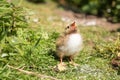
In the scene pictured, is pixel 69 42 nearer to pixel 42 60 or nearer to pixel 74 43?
pixel 74 43

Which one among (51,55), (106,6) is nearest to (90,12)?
(106,6)

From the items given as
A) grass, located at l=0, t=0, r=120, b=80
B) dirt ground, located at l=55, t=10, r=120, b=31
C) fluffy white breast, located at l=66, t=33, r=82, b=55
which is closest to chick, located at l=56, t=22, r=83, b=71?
fluffy white breast, located at l=66, t=33, r=82, b=55

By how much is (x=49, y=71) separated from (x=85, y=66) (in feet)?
1.72

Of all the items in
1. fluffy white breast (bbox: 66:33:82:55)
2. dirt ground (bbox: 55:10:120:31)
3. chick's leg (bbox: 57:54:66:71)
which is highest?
fluffy white breast (bbox: 66:33:82:55)

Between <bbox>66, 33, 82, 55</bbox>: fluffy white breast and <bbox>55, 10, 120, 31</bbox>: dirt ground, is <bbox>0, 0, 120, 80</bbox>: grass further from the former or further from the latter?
<bbox>55, 10, 120, 31</bbox>: dirt ground

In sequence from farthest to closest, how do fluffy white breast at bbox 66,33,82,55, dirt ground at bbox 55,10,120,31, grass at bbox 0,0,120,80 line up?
dirt ground at bbox 55,10,120,31
fluffy white breast at bbox 66,33,82,55
grass at bbox 0,0,120,80

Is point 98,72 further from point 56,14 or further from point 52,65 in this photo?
point 56,14

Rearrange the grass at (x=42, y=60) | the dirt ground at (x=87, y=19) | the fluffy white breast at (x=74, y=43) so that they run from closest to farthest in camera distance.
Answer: the grass at (x=42, y=60) → the fluffy white breast at (x=74, y=43) → the dirt ground at (x=87, y=19)

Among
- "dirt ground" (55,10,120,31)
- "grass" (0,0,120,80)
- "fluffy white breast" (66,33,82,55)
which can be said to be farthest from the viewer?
"dirt ground" (55,10,120,31)

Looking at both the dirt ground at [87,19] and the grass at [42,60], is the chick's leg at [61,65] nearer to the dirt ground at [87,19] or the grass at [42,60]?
the grass at [42,60]

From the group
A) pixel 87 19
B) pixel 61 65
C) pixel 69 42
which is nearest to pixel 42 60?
pixel 61 65

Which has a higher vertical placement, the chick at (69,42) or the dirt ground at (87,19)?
the chick at (69,42)

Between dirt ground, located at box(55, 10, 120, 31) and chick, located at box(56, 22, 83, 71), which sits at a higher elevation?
chick, located at box(56, 22, 83, 71)

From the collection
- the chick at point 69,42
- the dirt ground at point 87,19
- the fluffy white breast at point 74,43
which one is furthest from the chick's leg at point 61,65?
the dirt ground at point 87,19
